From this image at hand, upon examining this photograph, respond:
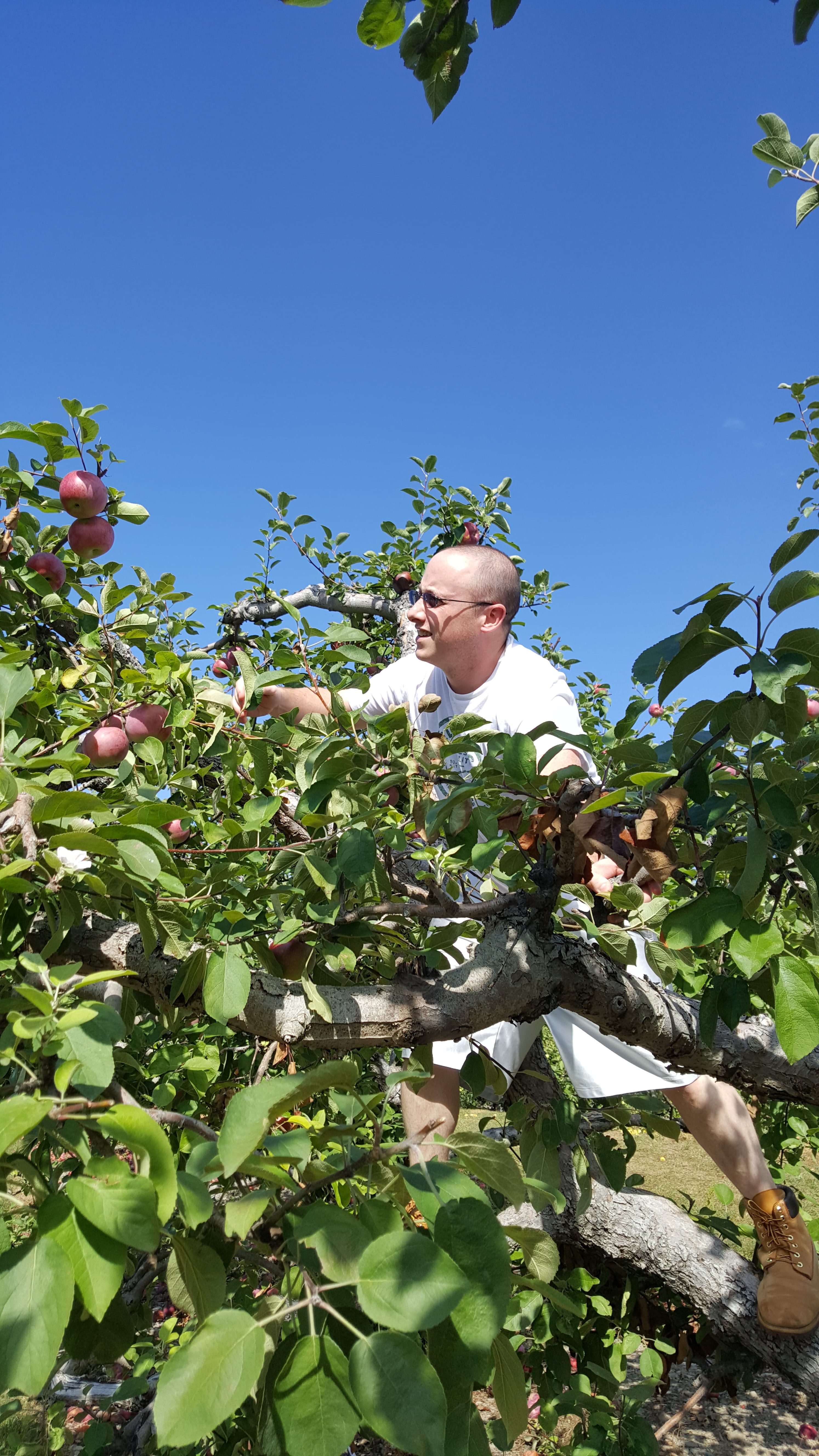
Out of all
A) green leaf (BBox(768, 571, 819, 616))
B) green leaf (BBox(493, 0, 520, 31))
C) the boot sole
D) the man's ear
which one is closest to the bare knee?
the boot sole

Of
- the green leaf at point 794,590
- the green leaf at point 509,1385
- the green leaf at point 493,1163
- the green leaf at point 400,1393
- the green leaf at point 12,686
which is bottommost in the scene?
the green leaf at point 509,1385

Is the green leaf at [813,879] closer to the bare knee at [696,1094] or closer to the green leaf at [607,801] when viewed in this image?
the green leaf at [607,801]

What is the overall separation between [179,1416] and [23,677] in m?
0.81

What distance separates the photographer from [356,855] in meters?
1.04

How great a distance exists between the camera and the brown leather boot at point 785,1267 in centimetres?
190

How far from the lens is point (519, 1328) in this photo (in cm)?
192

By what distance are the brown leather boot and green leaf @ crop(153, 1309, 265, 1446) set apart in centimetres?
190

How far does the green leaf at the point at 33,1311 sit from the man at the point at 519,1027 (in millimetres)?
944

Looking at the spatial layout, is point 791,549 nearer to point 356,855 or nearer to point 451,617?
point 356,855

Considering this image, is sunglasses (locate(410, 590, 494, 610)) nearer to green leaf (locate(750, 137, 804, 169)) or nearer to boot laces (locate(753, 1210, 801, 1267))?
green leaf (locate(750, 137, 804, 169))

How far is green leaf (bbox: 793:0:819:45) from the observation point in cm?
94

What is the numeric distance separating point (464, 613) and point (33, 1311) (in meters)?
2.29

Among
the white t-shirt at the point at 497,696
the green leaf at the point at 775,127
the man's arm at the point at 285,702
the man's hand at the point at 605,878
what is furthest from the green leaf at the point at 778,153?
the man's hand at the point at 605,878

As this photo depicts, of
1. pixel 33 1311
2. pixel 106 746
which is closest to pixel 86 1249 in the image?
pixel 33 1311
